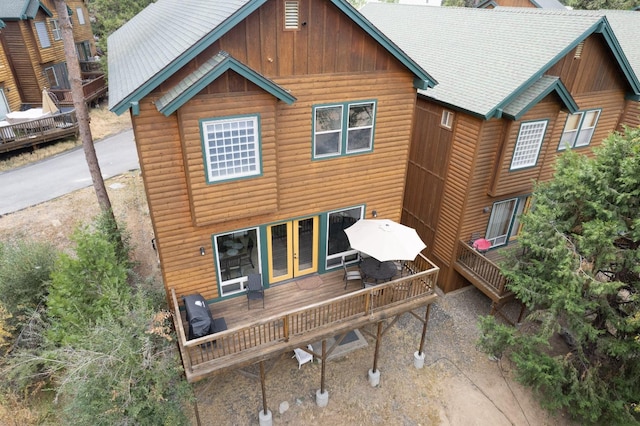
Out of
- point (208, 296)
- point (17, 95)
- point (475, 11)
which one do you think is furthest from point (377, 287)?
point (17, 95)

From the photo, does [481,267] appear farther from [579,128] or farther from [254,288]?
[254,288]

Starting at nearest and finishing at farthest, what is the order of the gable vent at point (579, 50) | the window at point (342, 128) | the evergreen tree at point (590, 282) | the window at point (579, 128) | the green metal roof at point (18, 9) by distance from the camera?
the evergreen tree at point (590, 282)
the window at point (342, 128)
the gable vent at point (579, 50)
the window at point (579, 128)
the green metal roof at point (18, 9)

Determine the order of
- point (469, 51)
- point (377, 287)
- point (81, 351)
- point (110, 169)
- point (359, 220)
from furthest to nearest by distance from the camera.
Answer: point (110, 169), point (469, 51), point (359, 220), point (377, 287), point (81, 351)

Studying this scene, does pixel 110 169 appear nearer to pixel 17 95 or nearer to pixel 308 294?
pixel 17 95

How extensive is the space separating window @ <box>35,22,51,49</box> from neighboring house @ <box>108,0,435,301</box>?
20695mm

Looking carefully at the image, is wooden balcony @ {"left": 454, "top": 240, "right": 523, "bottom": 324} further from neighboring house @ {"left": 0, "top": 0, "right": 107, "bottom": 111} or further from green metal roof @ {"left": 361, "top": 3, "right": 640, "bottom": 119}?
neighboring house @ {"left": 0, "top": 0, "right": 107, "bottom": 111}

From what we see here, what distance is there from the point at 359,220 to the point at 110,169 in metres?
16.0

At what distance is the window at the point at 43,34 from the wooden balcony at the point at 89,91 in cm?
316

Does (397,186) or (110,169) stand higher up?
(397,186)

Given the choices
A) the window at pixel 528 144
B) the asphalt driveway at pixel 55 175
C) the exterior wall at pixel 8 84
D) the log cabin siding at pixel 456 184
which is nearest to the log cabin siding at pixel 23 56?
the exterior wall at pixel 8 84

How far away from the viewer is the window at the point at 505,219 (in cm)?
1434

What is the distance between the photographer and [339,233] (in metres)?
12.0

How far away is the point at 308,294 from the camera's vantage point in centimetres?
1130

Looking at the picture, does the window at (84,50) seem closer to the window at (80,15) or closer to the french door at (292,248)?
the window at (80,15)
